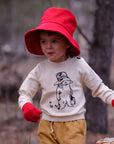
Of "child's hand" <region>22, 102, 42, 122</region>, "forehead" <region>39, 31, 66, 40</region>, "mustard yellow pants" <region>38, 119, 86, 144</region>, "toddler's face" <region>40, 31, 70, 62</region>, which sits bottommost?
"mustard yellow pants" <region>38, 119, 86, 144</region>

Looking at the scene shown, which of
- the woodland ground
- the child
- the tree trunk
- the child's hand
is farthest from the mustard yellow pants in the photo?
the woodland ground

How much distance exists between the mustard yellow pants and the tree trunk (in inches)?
53.6

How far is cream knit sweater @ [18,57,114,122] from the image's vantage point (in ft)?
8.20

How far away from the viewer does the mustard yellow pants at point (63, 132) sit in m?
2.44

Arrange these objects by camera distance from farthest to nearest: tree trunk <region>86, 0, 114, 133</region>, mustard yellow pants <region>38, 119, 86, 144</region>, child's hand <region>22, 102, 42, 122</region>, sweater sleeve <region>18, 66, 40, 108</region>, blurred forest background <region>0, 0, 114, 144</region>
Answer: blurred forest background <region>0, 0, 114, 144</region>, tree trunk <region>86, 0, 114, 133</region>, sweater sleeve <region>18, 66, 40, 108</region>, mustard yellow pants <region>38, 119, 86, 144</region>, child's hand <region>22, 102, 42, 122</region>

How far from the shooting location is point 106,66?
417cm

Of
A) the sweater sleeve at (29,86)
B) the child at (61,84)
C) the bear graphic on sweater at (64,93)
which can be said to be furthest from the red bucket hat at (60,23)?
the sweater sleeve at (29,86)

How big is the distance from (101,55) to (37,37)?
5.44 feet

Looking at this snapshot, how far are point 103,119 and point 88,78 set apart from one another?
1990 millimetres

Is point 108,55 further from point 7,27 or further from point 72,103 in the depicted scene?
point 7,27

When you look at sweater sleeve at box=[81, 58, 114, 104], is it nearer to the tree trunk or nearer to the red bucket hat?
the red bucket hat

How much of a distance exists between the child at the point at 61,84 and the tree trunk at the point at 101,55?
1303 millimetres

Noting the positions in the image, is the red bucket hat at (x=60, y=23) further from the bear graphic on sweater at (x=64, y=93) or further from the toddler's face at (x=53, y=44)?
the bear graphic on sweater at (x=64, y=93)

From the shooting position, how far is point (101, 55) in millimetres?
4105
